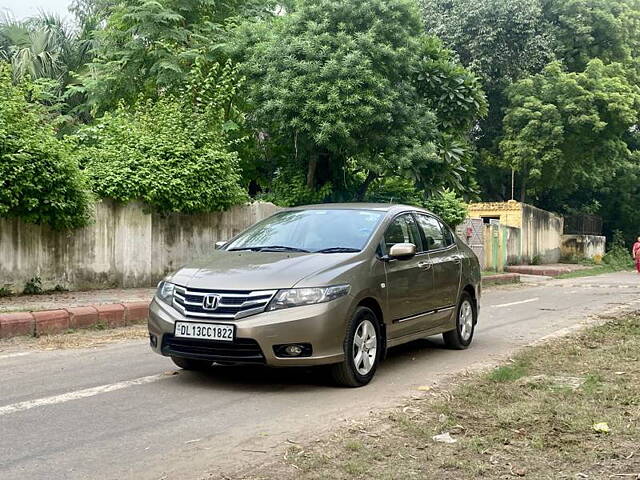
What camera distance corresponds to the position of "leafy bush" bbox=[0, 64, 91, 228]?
36.0 ft

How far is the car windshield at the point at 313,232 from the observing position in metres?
6.98

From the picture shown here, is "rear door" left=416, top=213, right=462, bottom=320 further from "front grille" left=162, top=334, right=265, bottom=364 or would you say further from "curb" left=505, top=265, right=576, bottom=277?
"curb" left=505, top=265, right=576, bottom=277

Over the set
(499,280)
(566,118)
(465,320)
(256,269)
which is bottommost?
(499,280)

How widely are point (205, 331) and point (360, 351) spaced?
54.6 inches

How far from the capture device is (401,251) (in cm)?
699

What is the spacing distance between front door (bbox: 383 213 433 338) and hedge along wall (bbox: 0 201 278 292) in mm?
6703

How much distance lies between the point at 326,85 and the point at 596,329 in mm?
7356

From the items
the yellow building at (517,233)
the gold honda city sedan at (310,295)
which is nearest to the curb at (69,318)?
the gold honda city sedan at (310,295)

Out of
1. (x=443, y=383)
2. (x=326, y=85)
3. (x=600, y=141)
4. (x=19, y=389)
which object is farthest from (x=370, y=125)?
(x=600, y=141)

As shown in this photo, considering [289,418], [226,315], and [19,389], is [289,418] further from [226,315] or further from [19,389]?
[19,389]

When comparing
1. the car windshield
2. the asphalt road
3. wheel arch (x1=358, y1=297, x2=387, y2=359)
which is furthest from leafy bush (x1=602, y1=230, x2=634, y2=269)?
wheel arch (x1=358, y1=297, x2=387, y2=359)

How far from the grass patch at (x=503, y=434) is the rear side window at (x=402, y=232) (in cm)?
149

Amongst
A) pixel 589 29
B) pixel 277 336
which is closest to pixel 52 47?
pixel 277 336

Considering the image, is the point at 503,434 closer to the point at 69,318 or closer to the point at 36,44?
the point at 69,318
